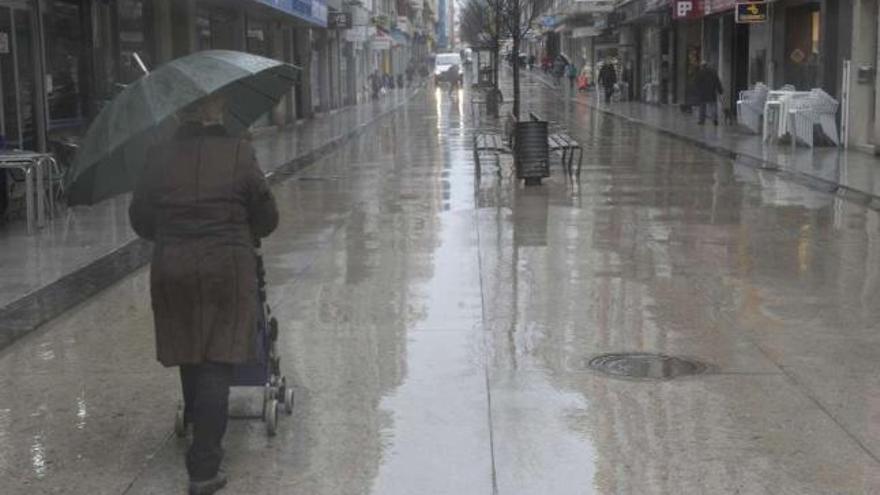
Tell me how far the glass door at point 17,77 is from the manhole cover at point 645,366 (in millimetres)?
11058

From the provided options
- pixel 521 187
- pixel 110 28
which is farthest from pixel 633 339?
pixel 110 28

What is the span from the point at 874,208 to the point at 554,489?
10106mm

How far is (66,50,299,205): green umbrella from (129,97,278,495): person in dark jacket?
129 mm

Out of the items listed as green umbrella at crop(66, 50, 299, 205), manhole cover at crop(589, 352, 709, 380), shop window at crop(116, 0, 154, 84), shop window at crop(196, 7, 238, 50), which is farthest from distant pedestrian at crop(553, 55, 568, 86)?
green umbrella at crop(66, 50, 299, 205)

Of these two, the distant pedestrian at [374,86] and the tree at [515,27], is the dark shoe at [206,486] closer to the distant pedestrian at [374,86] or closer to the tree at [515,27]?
the tree at [515,27]

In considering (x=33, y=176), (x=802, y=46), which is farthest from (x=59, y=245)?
(x=802, y=46)

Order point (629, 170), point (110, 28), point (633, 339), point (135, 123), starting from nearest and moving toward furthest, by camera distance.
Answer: point (135, 123), point (633, 339), point (629, 170), point (110, 28)

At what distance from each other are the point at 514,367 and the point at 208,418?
7.65 ft

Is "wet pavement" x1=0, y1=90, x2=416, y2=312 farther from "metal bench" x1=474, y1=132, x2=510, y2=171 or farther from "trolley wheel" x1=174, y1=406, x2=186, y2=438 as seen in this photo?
"metal bench" x1=474, y1=132, x2=510, y2=171

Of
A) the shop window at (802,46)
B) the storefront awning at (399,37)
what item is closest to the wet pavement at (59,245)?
the shop window at (802,46)

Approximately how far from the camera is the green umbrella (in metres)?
4.48

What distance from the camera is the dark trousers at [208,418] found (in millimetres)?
4551

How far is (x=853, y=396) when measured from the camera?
5.81 m

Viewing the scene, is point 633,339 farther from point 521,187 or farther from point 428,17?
point 428,17
